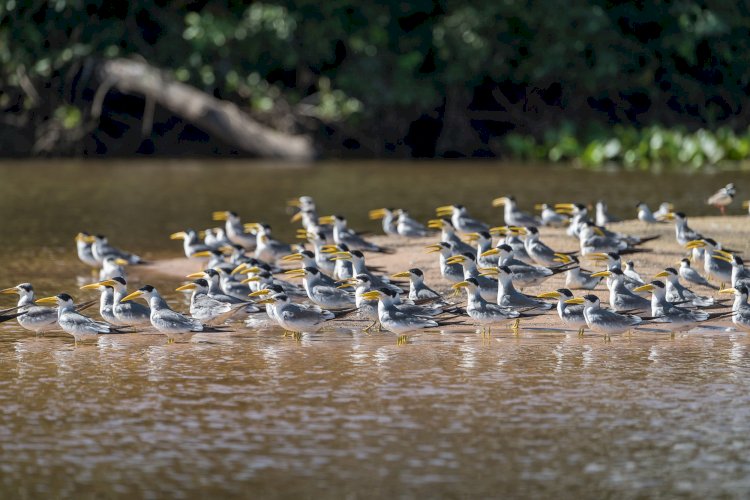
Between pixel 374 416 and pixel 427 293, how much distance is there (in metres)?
4.38

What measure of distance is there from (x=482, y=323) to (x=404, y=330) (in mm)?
774

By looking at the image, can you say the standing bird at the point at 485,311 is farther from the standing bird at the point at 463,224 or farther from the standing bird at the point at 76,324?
the standing bird at the point at 463,224

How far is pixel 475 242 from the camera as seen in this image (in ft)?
57.4

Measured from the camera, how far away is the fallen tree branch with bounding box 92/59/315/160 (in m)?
38.3

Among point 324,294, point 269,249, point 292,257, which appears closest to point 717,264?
point 324,294

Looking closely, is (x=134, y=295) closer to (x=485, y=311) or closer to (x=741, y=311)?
(x=485, y=311)

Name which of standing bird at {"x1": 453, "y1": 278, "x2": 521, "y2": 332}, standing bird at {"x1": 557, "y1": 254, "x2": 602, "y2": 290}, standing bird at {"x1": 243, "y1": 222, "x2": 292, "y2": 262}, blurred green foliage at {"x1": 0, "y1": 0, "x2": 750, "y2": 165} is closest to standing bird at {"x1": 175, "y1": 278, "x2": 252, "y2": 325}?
standing bird at {"x1": 453, "y1": 278, "x2": 521, "y2": 332}

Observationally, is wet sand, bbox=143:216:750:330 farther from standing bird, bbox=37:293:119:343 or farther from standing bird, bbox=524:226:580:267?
standing bird, bbox=37:293:119:343

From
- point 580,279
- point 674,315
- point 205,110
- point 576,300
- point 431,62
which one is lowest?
point 674,315

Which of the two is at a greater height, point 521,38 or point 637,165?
point 521,38

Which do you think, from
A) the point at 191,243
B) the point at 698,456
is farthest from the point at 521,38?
the point at 698,456

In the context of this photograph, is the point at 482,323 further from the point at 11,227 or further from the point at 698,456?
the point at 11,227

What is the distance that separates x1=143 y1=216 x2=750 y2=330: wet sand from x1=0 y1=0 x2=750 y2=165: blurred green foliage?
16952mm

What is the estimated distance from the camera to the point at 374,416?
9.84 meters
